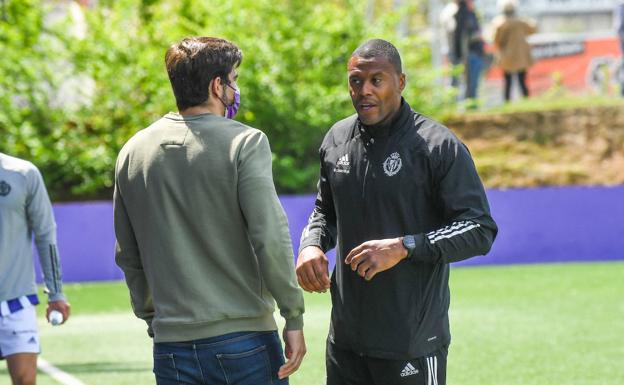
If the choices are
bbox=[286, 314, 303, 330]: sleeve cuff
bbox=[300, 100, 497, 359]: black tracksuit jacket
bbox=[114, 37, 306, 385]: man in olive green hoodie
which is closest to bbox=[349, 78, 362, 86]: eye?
bbox=[300, 100, 497, 359]: black tracksuit jacket

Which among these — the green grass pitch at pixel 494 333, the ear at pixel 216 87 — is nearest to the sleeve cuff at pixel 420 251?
the ear at pixel 216 87

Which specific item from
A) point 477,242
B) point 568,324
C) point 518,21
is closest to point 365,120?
point 477,242

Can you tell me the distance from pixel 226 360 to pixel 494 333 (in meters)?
8.33

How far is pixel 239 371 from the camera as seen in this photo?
4496 mm

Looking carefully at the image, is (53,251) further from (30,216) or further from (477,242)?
(477,242)

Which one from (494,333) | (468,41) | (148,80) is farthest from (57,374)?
(468,41)

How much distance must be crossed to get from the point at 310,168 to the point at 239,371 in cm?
2010

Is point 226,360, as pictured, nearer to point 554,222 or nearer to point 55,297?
point 55,297

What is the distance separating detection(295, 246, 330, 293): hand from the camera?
15.7 feet

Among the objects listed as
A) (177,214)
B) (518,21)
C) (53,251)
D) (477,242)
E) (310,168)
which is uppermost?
(177,214)

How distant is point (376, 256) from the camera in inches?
180

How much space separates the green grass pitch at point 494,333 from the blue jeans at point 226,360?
510cm

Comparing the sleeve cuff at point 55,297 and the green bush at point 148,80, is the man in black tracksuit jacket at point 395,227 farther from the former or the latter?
the green bush at point 148,80

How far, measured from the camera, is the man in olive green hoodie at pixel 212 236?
175 inches
